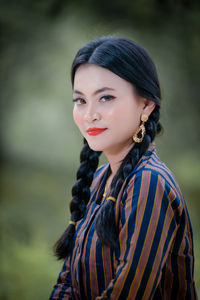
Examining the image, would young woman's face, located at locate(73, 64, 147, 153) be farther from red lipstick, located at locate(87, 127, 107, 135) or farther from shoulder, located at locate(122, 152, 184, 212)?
shoulder, located at locate(122, 152, 184, 212)

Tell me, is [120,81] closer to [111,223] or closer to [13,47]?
[111,223]

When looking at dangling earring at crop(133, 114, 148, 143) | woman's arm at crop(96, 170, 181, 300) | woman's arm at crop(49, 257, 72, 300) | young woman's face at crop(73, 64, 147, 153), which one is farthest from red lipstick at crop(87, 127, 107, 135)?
woman's arm at crop(49, 257, 72, 300)

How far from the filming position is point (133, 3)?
2.30 m

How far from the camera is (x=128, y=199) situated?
894 mm

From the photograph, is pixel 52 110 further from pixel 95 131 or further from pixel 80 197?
pixel 95 131

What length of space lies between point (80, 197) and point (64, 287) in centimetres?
31

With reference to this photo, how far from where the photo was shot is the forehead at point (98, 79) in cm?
97

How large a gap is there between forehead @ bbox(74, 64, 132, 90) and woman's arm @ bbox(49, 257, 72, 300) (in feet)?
2.05

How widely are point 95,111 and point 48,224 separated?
174cm

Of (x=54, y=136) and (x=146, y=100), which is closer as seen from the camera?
(x=146, y=100)

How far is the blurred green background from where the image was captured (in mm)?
2297

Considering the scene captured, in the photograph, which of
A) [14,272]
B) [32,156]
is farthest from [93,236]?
[32,156]

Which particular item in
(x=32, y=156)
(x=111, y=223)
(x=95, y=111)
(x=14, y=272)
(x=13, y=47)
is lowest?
(x=14, y=272)

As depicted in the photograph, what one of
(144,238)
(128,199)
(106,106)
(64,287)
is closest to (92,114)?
(106,106)
